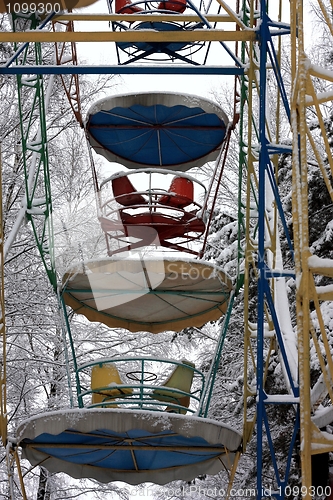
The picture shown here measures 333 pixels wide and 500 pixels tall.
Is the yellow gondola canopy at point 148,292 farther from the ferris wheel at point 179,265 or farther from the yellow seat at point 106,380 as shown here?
the yellow seat at point 106,380

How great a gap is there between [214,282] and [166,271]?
105 cm

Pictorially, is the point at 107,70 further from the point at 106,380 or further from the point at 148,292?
the point at 106,380

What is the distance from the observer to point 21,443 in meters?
10.5

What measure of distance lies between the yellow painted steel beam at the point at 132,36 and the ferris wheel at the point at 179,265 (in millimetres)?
17

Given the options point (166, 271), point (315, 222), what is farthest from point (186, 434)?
point (315, 222)

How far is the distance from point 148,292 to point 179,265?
1.40 meters

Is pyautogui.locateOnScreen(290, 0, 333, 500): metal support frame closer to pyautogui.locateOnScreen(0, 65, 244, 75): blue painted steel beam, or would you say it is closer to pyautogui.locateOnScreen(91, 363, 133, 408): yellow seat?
pyautogui.locateOnScreen(0, 65, 244, 75): blue painted steel beam

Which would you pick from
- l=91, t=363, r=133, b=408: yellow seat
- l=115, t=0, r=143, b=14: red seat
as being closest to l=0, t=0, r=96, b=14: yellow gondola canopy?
l=115, t=0, r=143, b=14: red seat

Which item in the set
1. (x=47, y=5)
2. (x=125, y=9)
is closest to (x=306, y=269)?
(x=47, y=5)

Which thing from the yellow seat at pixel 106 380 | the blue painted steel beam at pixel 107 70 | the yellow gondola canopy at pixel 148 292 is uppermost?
the blue painted steel beam at pixel 107 70

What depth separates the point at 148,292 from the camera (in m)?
12.9

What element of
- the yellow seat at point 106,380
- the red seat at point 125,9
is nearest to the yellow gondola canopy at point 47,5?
the red seat at point 125,9

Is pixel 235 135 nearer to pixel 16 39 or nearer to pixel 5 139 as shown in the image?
pixel 5 139

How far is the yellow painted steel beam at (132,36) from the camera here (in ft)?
30.3
